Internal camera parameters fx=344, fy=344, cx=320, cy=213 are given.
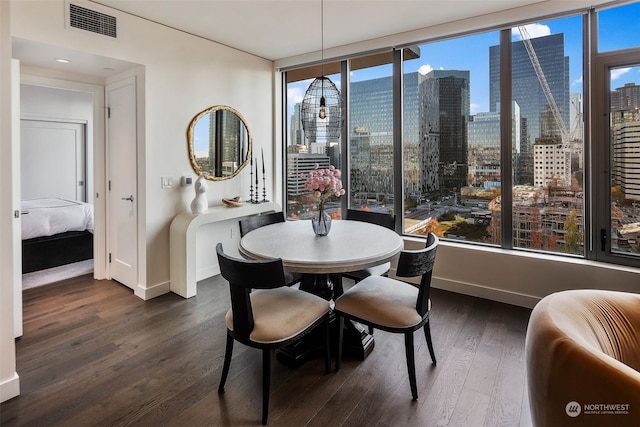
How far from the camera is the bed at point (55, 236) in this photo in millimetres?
4277

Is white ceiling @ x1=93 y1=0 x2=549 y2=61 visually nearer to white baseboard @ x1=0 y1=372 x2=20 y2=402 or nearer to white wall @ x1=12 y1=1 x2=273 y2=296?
white wall @ x1=12 y1=1 x2=273 y2=296

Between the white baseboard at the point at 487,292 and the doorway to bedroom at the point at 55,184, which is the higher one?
the doorway to bedroom at the point at 55,184

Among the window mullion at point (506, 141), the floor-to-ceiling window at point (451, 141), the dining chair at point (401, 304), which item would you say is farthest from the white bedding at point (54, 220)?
the window mullion at point (506, 141)

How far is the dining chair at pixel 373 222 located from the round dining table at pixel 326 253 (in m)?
0.24

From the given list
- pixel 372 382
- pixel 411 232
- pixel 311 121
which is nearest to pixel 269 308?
pixel 372 382

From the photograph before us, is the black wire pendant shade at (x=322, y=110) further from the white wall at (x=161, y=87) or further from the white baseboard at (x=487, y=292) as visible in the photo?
the white baseboard at (x=487, y=292)

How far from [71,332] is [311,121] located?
2.59 m

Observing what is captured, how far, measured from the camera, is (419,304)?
2.04 metres

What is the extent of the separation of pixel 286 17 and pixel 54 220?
3981 mm

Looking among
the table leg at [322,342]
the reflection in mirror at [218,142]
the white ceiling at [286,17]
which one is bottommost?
the table leg at [322,342]

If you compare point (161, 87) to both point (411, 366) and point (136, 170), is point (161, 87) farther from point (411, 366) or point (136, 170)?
point (411, 366)

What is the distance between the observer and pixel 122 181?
12.1 feet

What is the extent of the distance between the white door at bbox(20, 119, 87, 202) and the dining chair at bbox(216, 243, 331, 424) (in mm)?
6691

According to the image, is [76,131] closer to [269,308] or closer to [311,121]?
[311,121]
